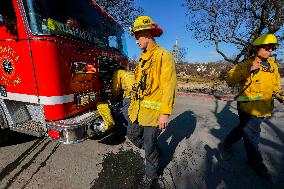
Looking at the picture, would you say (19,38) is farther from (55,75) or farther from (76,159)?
(76,159)

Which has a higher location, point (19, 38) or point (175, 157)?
point (19, 38)

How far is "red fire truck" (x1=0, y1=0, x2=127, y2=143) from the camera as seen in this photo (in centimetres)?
304

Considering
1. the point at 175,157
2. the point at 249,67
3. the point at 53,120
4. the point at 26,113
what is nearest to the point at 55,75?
the point at 53,120

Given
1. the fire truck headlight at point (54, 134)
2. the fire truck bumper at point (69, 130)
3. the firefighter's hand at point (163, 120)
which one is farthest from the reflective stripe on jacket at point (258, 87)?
the fire truck headlight at point (54, 134)

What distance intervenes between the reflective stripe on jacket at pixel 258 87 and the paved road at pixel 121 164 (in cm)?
109

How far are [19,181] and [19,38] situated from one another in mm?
2041

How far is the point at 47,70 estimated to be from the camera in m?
3.04

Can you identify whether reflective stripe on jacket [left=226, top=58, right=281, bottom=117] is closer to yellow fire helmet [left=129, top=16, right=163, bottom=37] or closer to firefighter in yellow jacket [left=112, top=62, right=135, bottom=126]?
yellow fire helmet [left=129, top=16, right=163, bottom=37]

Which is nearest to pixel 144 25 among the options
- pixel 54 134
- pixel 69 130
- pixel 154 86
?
pixel 154 86

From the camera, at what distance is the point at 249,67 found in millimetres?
3338

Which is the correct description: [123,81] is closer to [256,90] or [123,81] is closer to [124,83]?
[124,83]

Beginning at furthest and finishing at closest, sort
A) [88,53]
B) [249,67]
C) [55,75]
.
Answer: [88,53], [249,67], [55,75]

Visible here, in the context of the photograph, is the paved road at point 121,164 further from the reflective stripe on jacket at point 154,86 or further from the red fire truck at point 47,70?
the reflective stripe on jacket at point 154,86

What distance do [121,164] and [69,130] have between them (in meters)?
1.18
